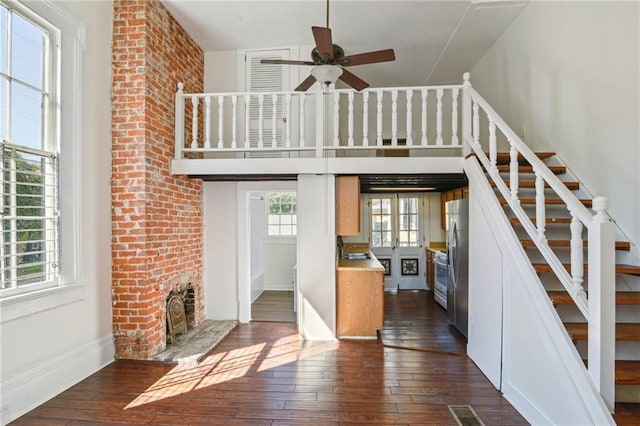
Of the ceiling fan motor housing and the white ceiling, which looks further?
the white ceiling

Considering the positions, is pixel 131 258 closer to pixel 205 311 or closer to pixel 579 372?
pixel 205 311

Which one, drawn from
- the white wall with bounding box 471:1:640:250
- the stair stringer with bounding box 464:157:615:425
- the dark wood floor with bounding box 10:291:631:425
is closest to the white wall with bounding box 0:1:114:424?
the dark wood floor with bounding box 10:291:631:425

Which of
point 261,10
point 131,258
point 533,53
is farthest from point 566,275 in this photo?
point 261,10

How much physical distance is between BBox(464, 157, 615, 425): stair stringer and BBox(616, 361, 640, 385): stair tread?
0.87ft

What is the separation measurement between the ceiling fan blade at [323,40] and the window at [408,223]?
4817 millimetres

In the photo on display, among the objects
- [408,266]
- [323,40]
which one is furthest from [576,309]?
[408,266]

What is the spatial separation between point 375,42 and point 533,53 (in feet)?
6.71

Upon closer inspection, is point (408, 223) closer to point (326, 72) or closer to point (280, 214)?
point (280, 214)

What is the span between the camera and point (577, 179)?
326 centimetres

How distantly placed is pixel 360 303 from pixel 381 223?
3.13m

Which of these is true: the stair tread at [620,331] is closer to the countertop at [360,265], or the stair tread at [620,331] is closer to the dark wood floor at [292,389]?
the dark wood floor at [292,389]

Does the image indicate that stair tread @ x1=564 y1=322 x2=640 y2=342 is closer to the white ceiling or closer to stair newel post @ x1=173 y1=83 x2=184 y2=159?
the white ceiling

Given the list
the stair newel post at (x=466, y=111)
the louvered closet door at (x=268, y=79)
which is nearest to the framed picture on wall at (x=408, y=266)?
the stair newel post at (x=466, y=111)

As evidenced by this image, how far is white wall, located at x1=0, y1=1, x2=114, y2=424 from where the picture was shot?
2.45 m
